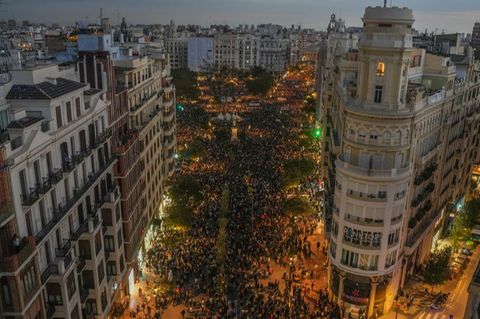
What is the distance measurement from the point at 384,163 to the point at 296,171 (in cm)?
3275

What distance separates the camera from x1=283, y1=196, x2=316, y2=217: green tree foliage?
60562mm

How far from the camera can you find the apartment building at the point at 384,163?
38.9m

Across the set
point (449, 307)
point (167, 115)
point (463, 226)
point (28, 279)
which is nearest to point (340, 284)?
point (449, 307)

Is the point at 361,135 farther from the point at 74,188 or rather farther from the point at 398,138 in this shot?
the point at 74,188

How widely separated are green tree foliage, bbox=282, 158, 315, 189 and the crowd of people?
1.81 m

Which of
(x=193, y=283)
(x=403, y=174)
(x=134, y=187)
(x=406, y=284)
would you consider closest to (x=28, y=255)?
(x=134, y=187)

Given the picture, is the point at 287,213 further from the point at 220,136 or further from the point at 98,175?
the point at 220,136

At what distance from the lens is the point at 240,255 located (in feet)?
171

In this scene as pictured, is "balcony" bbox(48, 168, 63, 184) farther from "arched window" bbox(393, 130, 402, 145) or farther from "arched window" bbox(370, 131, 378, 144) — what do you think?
"arched window" bbox(393, 130, 402, 145)

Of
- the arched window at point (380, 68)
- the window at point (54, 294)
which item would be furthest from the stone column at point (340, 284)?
the window at point (54, 294)

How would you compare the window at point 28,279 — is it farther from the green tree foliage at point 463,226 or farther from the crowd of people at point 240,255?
the green tree foliage at point 463,226

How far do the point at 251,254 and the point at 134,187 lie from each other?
51.5 ft

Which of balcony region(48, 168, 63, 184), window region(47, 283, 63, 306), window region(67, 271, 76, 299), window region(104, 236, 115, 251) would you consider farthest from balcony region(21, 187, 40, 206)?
window region(104, 236, 115, 251)

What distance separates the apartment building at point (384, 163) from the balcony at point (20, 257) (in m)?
26.2
